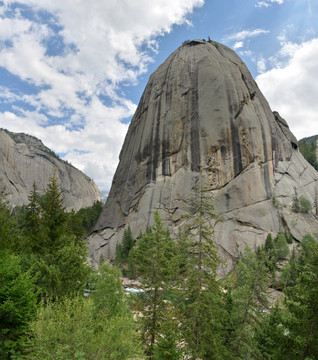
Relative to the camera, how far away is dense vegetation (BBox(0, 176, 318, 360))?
838 centimetres

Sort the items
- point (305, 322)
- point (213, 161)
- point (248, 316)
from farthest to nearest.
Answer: point (213, 161)
point (248, 316)
point (305, 322)

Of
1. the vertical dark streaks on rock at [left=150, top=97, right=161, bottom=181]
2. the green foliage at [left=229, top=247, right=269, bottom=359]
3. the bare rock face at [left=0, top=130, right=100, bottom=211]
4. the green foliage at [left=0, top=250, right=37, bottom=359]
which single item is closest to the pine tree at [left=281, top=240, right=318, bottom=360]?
the green foliage at [left=229, top=247, right=269, bottom=359]

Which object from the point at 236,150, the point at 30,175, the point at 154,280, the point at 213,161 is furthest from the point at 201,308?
the point at 30,175

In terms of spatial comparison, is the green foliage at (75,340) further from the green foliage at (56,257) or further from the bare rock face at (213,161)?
the bare rock face at (213,161)

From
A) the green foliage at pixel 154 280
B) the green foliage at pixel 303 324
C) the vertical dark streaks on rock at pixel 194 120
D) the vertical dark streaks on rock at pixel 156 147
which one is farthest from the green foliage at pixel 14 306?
the vertical dark streaks on rock at pixel 156 147

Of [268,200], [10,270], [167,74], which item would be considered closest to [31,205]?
[10,270]

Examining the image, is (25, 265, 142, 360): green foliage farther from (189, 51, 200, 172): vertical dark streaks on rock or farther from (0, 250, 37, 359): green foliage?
(189, 51, 200, 172): vertical dark streaks on rock

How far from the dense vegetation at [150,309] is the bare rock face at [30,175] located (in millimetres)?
70346

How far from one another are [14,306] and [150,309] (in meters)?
6.52

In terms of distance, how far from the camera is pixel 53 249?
12094 mm

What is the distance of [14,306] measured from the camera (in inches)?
374

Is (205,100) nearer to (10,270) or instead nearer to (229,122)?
(229,122)

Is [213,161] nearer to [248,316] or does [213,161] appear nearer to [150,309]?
[248,316]

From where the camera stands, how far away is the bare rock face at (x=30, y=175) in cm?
8712
